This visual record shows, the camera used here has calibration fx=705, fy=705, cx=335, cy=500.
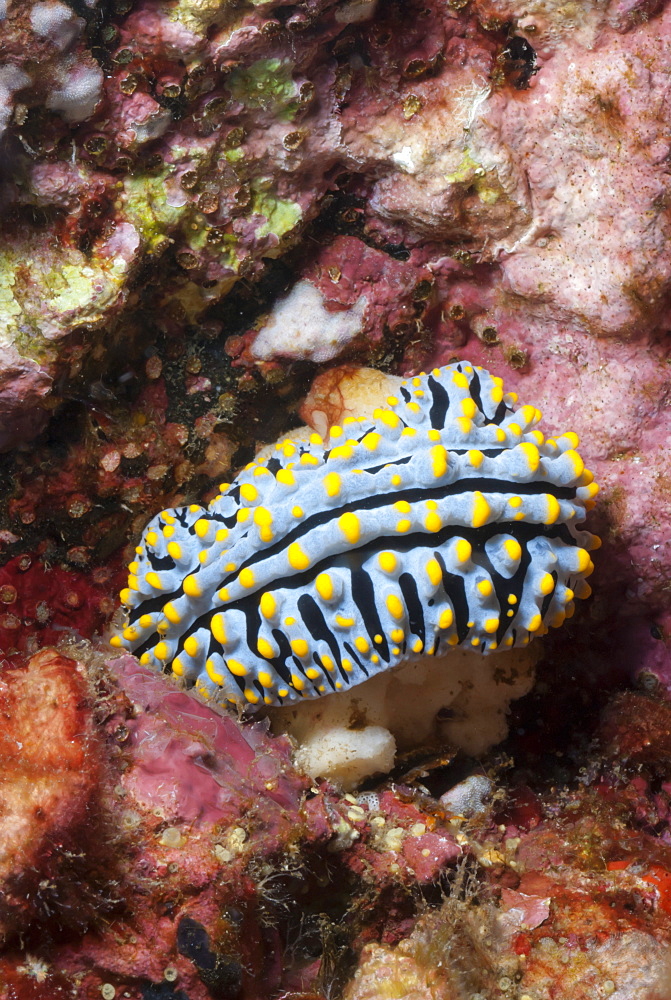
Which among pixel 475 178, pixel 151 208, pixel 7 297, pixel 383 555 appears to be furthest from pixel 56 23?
pixel 383 555

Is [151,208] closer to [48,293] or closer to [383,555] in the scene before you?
[48,293]

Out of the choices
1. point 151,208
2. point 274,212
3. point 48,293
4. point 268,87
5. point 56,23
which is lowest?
point 274,212

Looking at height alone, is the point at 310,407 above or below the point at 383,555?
above

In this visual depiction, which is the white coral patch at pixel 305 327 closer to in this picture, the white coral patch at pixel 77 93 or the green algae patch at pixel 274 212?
the green algae patch at pixel 274 212

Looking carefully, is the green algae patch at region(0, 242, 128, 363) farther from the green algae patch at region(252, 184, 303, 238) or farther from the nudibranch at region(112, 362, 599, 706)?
the nudibranch at region(112, 362, 599, 706)

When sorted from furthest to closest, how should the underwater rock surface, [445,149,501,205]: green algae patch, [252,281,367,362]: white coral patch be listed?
[252,281,367,362]: white coral patch → [445,149,501,205]: green algae patch → the underwater rock surface

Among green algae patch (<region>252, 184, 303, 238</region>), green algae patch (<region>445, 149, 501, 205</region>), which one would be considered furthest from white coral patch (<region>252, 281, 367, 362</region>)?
green algae patch (<region>445, 149, 501, 205</region>)

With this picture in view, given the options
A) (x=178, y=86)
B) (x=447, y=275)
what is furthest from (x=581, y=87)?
(x=178, y=86)
